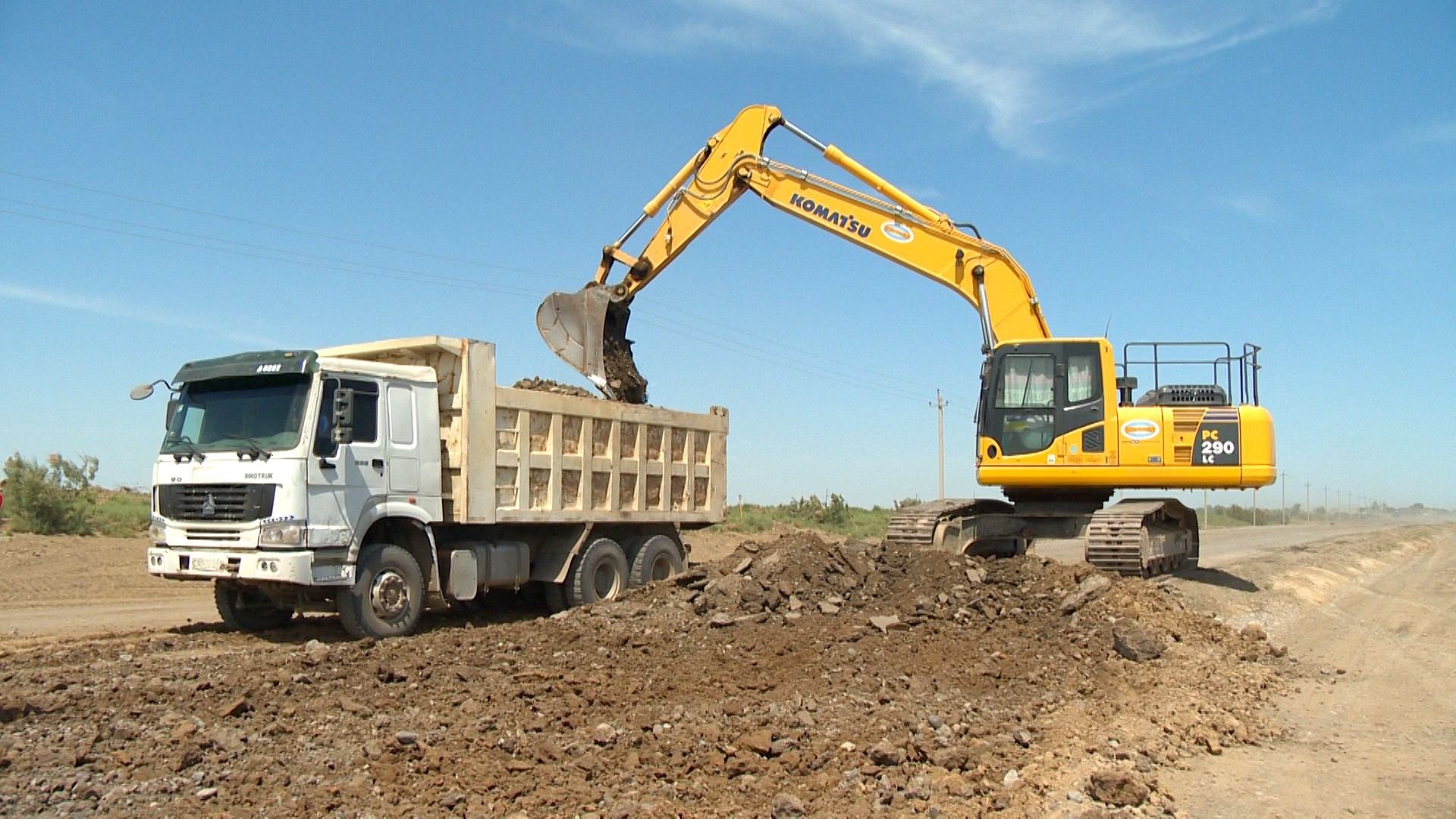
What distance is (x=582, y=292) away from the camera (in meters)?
15.5

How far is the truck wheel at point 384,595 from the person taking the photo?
1085 centimetres

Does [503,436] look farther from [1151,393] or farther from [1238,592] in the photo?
[1238,592]

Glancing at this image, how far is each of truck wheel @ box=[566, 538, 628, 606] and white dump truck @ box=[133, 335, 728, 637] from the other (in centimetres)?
2

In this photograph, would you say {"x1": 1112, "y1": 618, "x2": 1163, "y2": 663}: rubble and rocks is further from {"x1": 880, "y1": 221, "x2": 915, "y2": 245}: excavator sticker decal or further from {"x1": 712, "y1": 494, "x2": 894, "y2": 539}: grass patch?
{"x1": 712, "y1": 494, "x2": 894, "y2": 539}: grass patch

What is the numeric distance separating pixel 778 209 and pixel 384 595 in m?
8.20

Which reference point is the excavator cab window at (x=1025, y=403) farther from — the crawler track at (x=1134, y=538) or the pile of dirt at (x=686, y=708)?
the pile of dirt at (x=686, y=708)

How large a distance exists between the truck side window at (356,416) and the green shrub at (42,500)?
15971 mm

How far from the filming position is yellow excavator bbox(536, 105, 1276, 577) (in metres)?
15.0

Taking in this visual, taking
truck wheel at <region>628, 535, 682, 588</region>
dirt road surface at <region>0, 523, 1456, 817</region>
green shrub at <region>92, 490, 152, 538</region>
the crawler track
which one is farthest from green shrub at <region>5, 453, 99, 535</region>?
the crawler track

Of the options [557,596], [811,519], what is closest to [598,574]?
[557,596]

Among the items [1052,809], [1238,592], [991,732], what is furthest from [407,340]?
[1238,592]

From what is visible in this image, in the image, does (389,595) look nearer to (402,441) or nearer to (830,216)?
(402,441)

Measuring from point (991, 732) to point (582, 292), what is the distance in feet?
31.2

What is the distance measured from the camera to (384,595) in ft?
36.6
